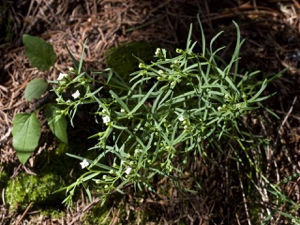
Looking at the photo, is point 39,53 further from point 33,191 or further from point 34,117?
point 33,191

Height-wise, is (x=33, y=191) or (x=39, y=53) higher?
Answer: (x=39, y=53)

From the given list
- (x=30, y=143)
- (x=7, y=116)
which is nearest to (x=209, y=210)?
(x=30, y=143)

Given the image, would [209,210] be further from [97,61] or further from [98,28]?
[98,28]

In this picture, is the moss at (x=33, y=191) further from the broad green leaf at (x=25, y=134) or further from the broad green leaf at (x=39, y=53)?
the broad green leaf at (x=39, y=53)

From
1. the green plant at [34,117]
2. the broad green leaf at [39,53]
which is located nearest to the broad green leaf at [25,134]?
the green plant at [34,117]

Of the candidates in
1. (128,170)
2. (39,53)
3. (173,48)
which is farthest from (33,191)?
(173,48)

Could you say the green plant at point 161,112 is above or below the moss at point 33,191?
above

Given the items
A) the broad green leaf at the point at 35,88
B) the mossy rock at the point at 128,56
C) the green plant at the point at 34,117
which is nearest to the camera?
the green plant at the point at 34,117

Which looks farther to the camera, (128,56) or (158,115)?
(128,56)
